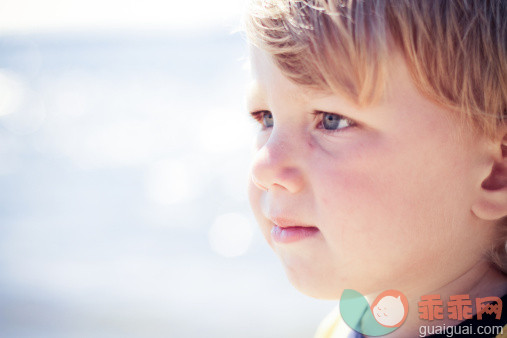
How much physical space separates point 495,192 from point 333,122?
1.05 ft

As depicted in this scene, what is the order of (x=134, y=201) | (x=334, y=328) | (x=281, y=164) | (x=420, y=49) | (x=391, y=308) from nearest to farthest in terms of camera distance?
1. (x=420, y=49)
2. (x=281, y=164)
3. (x=391, y=308)
4. (x=334, y=328)
5. (x=134, y=201)

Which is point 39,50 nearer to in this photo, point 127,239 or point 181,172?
point 181,172

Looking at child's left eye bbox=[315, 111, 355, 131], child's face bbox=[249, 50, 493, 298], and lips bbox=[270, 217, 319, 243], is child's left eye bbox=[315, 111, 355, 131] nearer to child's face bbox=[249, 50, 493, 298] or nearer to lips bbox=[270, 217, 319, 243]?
child's face bbox=[249, 50, 493, 298]

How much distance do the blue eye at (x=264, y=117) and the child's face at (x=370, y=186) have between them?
11cm

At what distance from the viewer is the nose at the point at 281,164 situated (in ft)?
3.21

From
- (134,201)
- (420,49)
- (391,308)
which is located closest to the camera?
(420,49)

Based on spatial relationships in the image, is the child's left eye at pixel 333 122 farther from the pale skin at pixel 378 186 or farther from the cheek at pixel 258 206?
the cheek at pixel 258 206

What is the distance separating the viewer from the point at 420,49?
877 millimetres

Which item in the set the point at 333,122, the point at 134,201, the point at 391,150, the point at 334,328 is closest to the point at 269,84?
the point at 333,122

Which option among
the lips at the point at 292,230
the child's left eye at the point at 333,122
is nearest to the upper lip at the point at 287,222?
the lips at the point at 292,230

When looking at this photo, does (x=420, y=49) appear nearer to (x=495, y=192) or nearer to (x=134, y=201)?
(x=495, y=192)

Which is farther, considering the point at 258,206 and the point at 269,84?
the point at 258,206

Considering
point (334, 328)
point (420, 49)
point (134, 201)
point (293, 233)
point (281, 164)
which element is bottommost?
point (334, 328)

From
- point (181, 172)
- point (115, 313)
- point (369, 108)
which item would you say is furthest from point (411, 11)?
point (181, 172)
